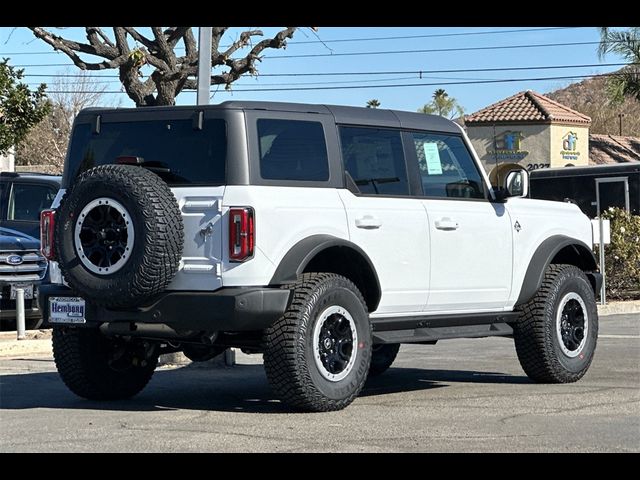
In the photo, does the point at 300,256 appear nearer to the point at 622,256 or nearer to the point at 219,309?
the point at 219,309

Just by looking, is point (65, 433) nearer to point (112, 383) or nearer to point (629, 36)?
point (112, 383)

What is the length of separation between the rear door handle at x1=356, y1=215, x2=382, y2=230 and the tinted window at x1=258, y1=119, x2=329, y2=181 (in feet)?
1.31

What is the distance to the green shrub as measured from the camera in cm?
2200

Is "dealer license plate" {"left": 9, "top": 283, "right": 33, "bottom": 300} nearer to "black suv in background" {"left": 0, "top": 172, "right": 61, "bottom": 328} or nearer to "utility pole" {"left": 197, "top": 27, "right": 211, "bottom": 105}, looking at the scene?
"black suv in background" {"left": 0, "top": 172, "right": 61, "bottom": 328}

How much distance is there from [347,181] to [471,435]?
2.40 m

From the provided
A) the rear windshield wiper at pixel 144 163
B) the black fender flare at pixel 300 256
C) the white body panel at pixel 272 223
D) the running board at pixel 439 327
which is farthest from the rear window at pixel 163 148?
the running board at pixel 439 327

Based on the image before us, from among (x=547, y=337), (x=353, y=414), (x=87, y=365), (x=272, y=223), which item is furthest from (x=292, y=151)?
(x=547, y=337)

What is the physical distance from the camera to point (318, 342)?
897 centimetres

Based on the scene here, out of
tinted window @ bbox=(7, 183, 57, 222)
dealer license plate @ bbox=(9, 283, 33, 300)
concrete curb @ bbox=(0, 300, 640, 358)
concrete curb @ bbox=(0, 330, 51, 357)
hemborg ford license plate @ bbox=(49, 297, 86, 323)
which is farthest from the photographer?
tinted window @ bbox=(7, 183, 57, 222)

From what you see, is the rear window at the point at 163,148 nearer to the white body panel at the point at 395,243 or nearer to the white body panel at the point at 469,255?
the white body panel at the point at 395,243

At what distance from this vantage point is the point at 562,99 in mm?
148375

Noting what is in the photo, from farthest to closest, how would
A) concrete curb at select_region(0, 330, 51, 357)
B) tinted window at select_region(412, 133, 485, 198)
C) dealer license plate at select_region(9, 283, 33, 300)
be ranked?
dealer license plate at select_region(9, 283, 33, 300)
concrete curb at select_region(0, 330, 51, 357)
tinted window at select_region(412, 133, 485, 198)

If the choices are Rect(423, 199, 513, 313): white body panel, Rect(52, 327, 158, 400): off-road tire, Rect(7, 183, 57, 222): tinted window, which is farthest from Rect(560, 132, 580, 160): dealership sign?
Rect(52, 327, 158, 400): off-road tire
